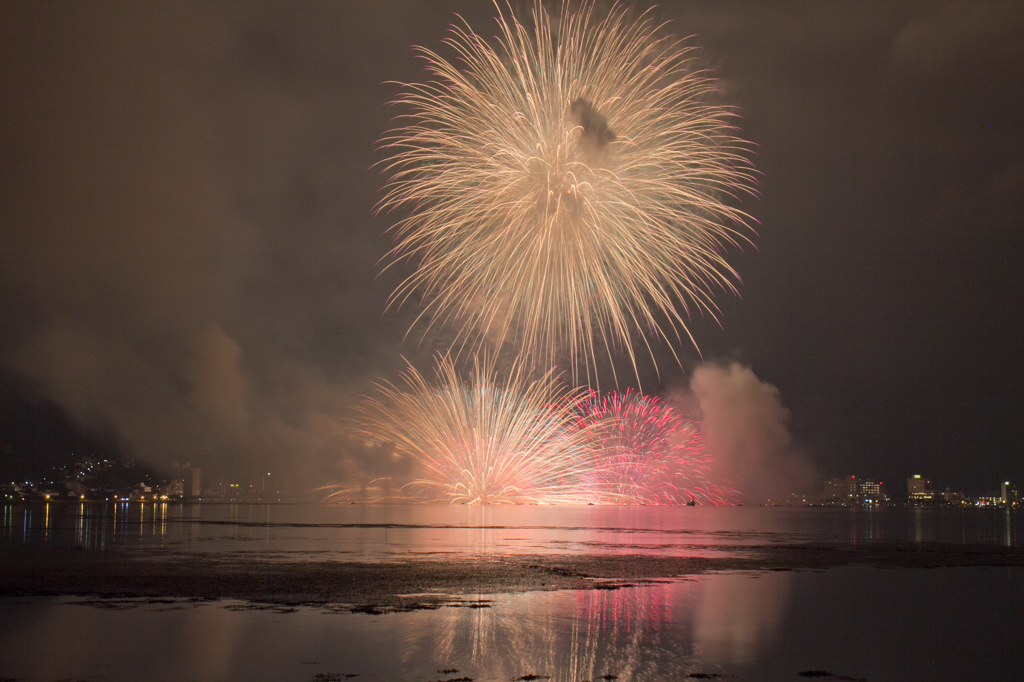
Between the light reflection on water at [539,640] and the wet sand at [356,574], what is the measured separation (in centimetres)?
148

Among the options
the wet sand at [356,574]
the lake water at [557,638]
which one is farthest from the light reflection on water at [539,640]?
the wet sand at [356,574]

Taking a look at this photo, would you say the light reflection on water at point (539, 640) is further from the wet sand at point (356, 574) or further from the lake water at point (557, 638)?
the wet sand at point (356, 574)

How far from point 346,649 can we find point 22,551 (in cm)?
2862

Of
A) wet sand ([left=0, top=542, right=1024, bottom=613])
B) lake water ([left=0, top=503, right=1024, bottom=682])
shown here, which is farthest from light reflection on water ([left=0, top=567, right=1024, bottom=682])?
wet sand ([left=0, top=542, right=1024, bottom=613])

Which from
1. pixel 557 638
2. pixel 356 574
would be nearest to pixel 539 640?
pixel 557 638

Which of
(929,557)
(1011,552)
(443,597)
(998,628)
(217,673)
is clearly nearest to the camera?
(217,673)

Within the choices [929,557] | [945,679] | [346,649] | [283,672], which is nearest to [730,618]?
[945,679]

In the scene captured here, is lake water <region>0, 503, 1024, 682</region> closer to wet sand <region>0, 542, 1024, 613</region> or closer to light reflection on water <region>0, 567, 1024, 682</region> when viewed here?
light reflection on water <region>0, 567, 1024, 682</region>

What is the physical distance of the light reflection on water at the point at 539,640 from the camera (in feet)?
40.0

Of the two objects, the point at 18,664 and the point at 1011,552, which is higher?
the point at 18,664

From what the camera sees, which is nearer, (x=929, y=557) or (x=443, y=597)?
(x=443, y=597)

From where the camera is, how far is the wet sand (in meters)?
19.9

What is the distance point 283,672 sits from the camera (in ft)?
38.6

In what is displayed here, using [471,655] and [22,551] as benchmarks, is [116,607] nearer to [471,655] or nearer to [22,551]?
[471,655]
